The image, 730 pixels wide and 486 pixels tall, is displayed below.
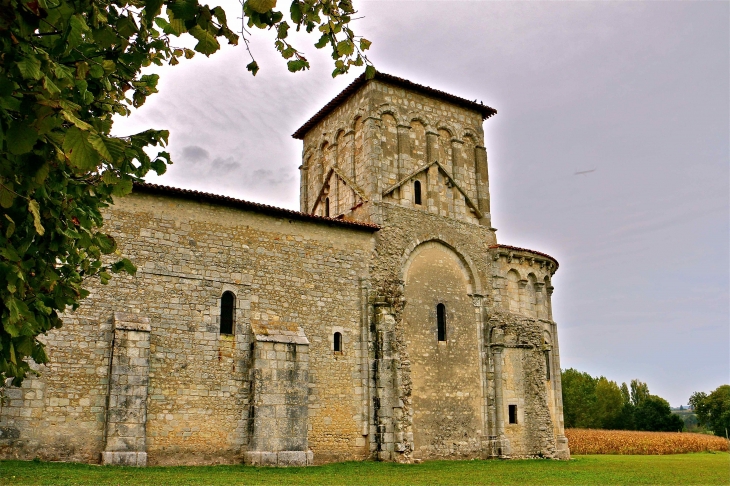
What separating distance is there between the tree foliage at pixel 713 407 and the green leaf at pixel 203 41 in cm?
7300

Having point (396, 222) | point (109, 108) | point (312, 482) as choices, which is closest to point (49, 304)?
point (109, 108)

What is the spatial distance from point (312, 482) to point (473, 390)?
974 centimetres

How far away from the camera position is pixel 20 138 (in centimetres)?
426

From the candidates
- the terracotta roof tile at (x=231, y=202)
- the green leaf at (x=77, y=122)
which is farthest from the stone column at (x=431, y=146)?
the green leaf at (x=77, y=122)

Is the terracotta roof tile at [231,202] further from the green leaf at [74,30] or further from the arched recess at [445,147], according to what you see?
the green leaf at [74,30]

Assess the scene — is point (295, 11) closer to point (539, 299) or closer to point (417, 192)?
point (417, 192)

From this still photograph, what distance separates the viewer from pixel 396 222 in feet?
71.7

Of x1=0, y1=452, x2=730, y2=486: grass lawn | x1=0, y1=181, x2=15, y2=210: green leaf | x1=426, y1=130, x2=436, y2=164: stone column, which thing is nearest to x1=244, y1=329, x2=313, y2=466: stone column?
x1=0, y1=452, x2=730, y2=486: grass lawn

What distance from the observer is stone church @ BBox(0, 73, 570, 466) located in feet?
50.5

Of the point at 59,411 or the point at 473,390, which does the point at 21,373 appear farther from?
the point at 473,390

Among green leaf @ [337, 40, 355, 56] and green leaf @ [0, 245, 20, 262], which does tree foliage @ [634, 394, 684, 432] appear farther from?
green leaf @ [0, 245, 20, 262]

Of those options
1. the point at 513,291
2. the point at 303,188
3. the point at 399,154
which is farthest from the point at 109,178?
the point at 303,188

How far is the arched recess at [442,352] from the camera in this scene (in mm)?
20562

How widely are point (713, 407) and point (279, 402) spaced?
70.3 meters
